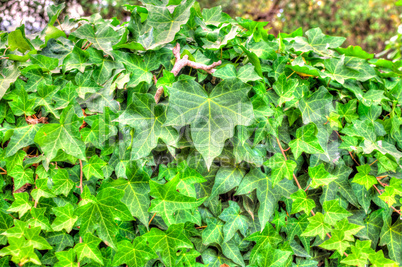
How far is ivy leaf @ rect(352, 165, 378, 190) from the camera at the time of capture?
1.03 meters

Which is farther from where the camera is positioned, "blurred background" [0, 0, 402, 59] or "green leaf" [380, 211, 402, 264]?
"blurred background" [0, 0, 402, 59]

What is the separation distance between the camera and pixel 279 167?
95cm

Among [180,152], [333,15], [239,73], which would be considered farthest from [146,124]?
[333,15]

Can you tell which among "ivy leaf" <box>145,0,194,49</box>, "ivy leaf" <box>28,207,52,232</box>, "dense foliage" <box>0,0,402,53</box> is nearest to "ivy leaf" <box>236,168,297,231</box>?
"ivy leaf" <box>145,0,194,49</box>

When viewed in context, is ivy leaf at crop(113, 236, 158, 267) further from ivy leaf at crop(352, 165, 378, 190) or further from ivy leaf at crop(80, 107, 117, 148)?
ivy leaf at crop(352, 165, 378, 190)

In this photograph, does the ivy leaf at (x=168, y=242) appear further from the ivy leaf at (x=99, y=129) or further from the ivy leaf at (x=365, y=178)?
the ivy leaf at (x=365, y=178)

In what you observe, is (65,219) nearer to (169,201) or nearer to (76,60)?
(169,201)

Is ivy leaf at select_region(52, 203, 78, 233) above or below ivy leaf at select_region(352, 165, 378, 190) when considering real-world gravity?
below

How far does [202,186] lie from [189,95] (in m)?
0.37

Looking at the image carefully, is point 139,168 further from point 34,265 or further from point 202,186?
point 34,265

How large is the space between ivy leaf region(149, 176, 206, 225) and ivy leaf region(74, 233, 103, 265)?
0.24 m

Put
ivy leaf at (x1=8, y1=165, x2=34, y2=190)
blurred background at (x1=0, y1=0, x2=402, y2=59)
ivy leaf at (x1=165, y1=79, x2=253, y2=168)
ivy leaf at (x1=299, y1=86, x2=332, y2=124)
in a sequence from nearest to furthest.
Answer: ivy leaf at (x1=165, y1=79, x2=253, y2=168) → ivy leaf at (x1=8, y1=165, x2=34, y2=190) → ivy leaf at (x1=299, y1=86, x2=332, y2=124) → blurred background at (x1=0, y1=0, x2=402, y2=59)

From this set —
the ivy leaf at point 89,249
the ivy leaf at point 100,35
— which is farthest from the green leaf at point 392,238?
the ivy leaf at point 100,35

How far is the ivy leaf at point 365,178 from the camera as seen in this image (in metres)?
1.03
